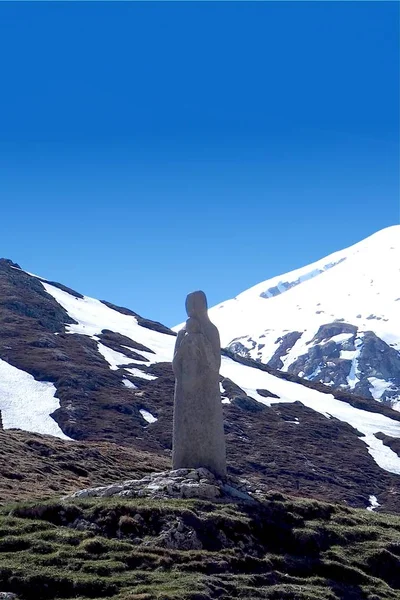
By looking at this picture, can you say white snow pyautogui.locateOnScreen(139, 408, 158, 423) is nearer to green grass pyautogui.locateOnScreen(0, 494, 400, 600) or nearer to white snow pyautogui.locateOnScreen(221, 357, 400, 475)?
white snow pyautogui.locateOnScreen(221, 357, 400, 475)

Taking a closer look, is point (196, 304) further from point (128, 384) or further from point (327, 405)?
point (327, 405)

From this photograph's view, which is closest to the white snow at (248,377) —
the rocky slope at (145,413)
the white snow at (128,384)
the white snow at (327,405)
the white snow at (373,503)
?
the white snow at (327,405)

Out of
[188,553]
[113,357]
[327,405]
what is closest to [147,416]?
[113,357]

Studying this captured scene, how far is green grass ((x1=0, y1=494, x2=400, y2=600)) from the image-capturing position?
17.7 m

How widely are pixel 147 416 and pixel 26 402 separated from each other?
1406 centimetres

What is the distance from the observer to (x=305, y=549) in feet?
74.5

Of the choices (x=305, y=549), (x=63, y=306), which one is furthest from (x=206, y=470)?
(x=63, y=306)

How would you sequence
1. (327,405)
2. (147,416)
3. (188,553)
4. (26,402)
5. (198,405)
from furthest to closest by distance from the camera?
(327,405)
(147,416)
(26,402)
(198,405)
(188,553)

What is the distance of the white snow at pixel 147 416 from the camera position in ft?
A: 298

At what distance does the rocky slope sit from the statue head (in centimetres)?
1207

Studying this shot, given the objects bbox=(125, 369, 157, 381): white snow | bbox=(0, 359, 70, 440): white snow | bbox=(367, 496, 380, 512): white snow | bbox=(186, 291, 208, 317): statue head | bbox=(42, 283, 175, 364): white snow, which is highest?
bbox=(42, 283, 175, 364): white snow

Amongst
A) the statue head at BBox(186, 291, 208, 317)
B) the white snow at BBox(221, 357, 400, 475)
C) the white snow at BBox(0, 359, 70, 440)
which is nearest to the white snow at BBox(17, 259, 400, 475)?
the white snow at BBox(221, 357, 400, 475)

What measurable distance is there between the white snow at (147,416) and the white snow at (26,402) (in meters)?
9.91

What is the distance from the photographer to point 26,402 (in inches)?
3381
